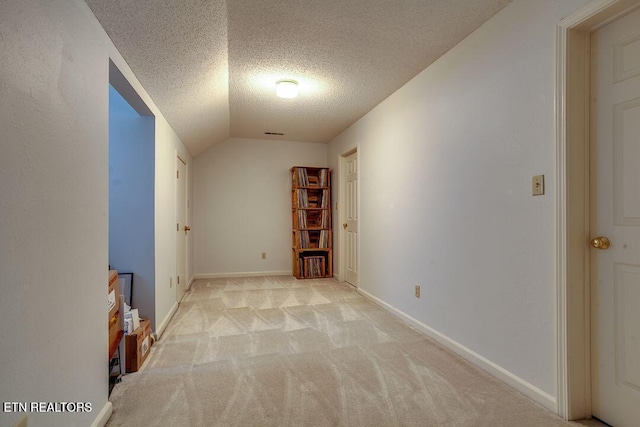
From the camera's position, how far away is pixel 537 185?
173 cm

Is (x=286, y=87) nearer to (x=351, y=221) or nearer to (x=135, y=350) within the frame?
(x=351, y=221)

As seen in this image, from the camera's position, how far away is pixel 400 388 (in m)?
1.88

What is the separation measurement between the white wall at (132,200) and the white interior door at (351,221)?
2.52 metres

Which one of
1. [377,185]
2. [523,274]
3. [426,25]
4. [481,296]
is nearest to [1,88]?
[426,25]

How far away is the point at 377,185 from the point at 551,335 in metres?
2.27

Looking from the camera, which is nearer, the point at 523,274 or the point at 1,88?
the point at 1,88

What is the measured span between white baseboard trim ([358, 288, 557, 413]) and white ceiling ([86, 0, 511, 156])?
213 centimetres

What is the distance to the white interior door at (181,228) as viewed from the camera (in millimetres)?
3750

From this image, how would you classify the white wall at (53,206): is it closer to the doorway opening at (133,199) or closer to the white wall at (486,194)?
the doorway opening at (133,199)

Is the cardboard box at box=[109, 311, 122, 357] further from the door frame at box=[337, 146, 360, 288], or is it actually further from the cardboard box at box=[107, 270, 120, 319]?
the door frame at box=[337, 146, 360, 288]

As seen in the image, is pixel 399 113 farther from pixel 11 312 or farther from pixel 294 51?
pixel 11 312

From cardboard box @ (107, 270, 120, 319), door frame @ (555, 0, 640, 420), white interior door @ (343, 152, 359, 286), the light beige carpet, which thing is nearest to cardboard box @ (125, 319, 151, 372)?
the light beige carpet

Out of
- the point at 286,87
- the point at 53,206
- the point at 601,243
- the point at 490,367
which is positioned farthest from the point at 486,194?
the point at 53,206

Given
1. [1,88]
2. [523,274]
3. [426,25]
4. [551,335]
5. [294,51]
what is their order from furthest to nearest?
[294,51] → [426,25] → [523,274] → [551,335] → [1,88]
